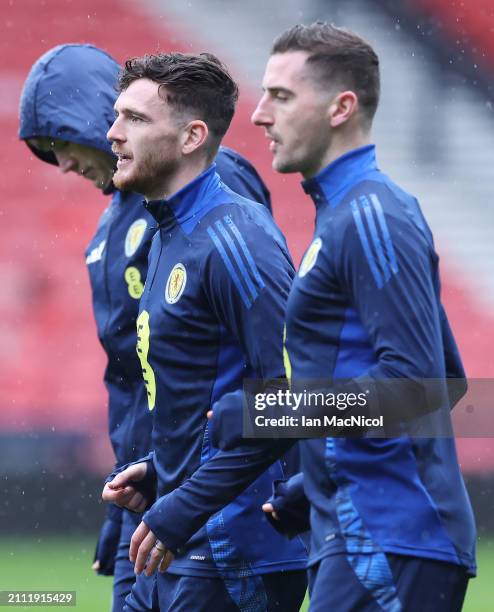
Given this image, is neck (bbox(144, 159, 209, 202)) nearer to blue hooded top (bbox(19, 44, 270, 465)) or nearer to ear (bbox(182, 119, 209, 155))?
ear (bbox(182, 119, 209, 155))

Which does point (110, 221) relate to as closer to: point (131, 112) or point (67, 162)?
point (67, 162)

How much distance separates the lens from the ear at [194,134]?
3287mm

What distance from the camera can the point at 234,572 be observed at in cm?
304

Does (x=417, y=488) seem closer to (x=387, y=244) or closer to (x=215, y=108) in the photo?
(x=387, y=244)

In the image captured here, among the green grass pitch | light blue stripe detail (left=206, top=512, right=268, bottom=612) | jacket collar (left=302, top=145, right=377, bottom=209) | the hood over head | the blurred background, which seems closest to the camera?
jacket collar (left=302, top=145, right=377, bottom=209)

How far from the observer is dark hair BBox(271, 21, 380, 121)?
8.79 ft

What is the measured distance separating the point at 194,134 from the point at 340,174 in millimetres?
756

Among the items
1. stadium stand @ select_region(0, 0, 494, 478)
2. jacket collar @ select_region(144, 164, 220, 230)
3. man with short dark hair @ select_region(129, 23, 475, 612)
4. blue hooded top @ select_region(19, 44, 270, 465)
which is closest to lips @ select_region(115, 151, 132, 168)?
jacket collar @ select_region(144, 164, 220, 230)

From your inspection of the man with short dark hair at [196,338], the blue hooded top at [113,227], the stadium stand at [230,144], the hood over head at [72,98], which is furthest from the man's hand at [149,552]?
the stadium stand at [230,144]

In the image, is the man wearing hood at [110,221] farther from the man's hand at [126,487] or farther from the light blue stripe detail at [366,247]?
the light blue stripe detail at [366,247]

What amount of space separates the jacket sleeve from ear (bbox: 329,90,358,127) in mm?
436

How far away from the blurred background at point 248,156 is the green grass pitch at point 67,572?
75 centimetres

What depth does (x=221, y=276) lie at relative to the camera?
2980 mm

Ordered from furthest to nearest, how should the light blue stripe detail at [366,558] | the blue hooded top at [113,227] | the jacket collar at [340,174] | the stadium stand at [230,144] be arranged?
the stadium stand at [230,144], the blue hooded top at [113,227], the jacket collar at [340,174], the light blue stripe detail at [366,558]
